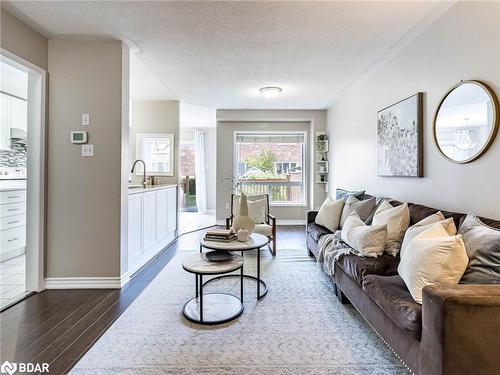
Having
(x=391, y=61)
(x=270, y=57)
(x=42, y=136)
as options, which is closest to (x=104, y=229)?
(x=42, y=136)

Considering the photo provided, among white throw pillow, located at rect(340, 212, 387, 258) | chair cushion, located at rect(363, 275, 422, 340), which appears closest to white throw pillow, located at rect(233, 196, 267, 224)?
white throw pillow, located at rect(340, 212, 387, 258)

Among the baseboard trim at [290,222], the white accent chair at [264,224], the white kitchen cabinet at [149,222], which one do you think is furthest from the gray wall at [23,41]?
the baseboard trim at [290,222]

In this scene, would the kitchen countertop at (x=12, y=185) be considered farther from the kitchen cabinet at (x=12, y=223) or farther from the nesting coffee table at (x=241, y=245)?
the nesting coffee table at (x=241, y=245)

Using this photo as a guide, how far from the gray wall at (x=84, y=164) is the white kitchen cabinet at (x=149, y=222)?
1.13 feet

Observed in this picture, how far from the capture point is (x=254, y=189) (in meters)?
6.25

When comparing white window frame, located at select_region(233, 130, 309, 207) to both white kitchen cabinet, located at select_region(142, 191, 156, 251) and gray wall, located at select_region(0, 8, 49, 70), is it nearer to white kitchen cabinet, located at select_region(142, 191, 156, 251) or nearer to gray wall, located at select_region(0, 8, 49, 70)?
white kitchen cabinet, located at select_region(142, 191, 156, 251)

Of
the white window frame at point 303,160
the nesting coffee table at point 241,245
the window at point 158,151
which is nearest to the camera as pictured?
the nesting coffee table at point 241,245

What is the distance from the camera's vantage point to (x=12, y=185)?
12.2 feet

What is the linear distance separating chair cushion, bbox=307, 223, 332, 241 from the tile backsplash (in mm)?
4316

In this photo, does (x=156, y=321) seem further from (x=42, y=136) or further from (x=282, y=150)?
(x=282, y=150)

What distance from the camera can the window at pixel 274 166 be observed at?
6.22 meters

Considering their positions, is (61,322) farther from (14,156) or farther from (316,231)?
(14,156)

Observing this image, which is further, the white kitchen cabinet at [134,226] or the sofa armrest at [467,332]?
the white kitchen cabinet at [134,226]

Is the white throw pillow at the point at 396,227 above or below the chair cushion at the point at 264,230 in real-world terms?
above
